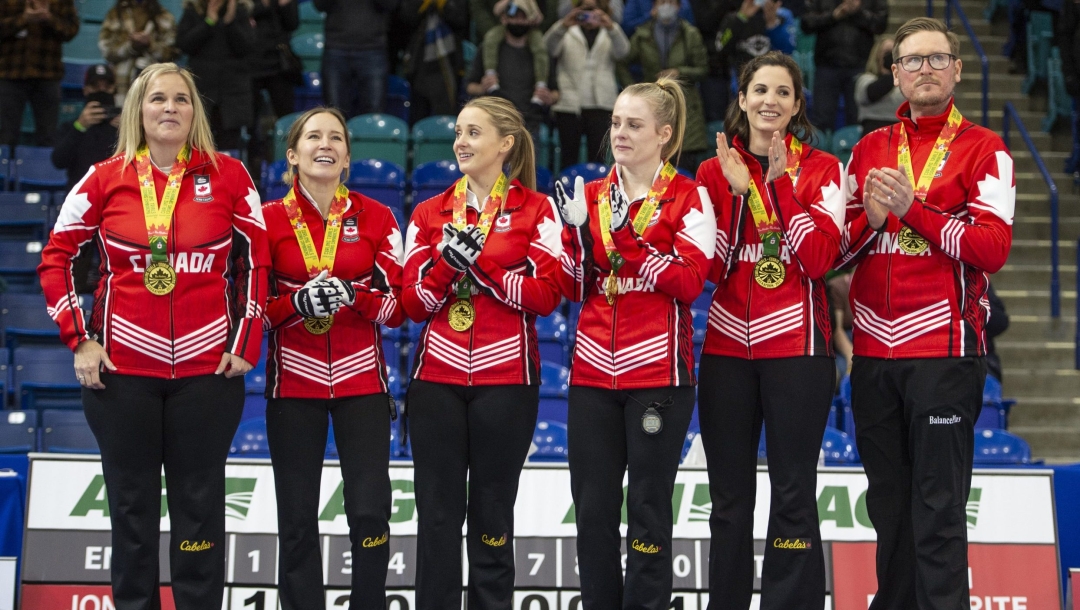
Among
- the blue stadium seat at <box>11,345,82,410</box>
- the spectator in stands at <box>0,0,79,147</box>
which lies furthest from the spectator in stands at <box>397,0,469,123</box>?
the blue stadium seat at <box>11,345,82,410</box>

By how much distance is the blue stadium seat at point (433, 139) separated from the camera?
9.20 meters

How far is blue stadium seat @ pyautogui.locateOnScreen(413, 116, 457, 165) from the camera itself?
9195 mm

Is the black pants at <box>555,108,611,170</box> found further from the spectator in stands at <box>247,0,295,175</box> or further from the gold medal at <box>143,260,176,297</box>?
the gold medal at <box>143,260,176,297</box>

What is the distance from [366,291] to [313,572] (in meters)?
1.03

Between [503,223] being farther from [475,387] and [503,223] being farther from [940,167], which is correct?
[940,167]

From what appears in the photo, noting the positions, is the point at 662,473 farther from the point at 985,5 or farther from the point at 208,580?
the point at 985,5

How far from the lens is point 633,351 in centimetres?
400

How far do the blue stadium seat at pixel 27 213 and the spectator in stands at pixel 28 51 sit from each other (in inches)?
30.7

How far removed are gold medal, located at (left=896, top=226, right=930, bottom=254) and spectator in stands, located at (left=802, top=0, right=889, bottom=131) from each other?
231 inches

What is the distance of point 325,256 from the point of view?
14.3ft

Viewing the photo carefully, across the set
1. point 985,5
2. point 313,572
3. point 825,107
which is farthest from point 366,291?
point 985,5

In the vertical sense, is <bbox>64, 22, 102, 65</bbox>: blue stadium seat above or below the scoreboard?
above

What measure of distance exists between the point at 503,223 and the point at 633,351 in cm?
69

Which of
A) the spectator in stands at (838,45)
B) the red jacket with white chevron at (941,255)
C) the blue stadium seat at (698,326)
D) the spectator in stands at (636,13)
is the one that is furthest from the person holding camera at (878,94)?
the red jacket with white chevron at (941,255)
